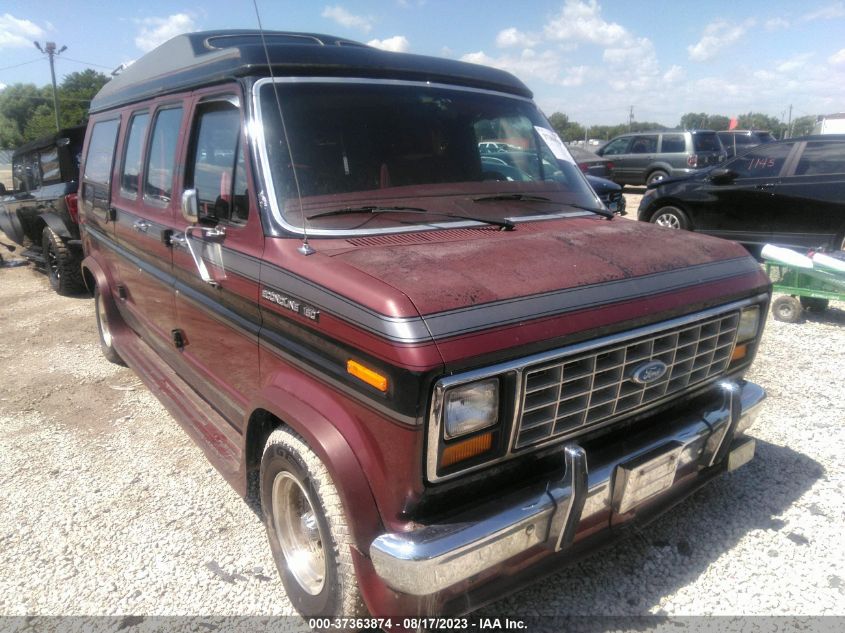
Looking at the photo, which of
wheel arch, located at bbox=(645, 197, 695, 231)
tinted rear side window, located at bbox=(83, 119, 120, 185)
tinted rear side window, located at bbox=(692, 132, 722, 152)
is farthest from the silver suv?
tinted rear side window, located at bbox=(83, 119, 120, 185)

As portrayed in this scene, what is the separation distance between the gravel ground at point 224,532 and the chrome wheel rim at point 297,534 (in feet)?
0.70

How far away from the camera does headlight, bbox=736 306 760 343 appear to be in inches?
107

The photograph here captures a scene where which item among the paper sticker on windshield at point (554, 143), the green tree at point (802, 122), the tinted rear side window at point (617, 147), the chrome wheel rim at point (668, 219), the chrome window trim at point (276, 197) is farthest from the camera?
the green tree at point (802, 122)

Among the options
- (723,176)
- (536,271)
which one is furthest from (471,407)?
(723,176)

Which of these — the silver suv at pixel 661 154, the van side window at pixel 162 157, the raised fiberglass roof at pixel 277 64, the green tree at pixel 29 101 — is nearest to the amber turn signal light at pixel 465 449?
the raised fiberglass roof at pixel 277 64

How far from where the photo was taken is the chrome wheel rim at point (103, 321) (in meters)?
5.33

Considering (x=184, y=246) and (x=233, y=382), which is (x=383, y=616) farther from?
(x=184, y=246)

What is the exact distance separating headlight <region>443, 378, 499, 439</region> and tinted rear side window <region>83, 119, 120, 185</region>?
397cm

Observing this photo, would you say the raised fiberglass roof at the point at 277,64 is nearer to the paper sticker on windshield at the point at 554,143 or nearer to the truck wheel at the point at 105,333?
the paper sticker on windshield at the point at 554,143

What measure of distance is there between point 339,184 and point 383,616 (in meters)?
1.78

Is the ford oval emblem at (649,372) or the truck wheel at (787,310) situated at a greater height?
the ford oval emblem at (649,372)

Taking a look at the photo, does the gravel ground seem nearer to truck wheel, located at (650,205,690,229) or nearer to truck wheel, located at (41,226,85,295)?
truck wheel, located at (41,226,85,295)

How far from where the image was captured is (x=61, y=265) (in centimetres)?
761

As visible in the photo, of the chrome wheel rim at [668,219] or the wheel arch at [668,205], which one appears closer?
the wheel arch at [668,205]
